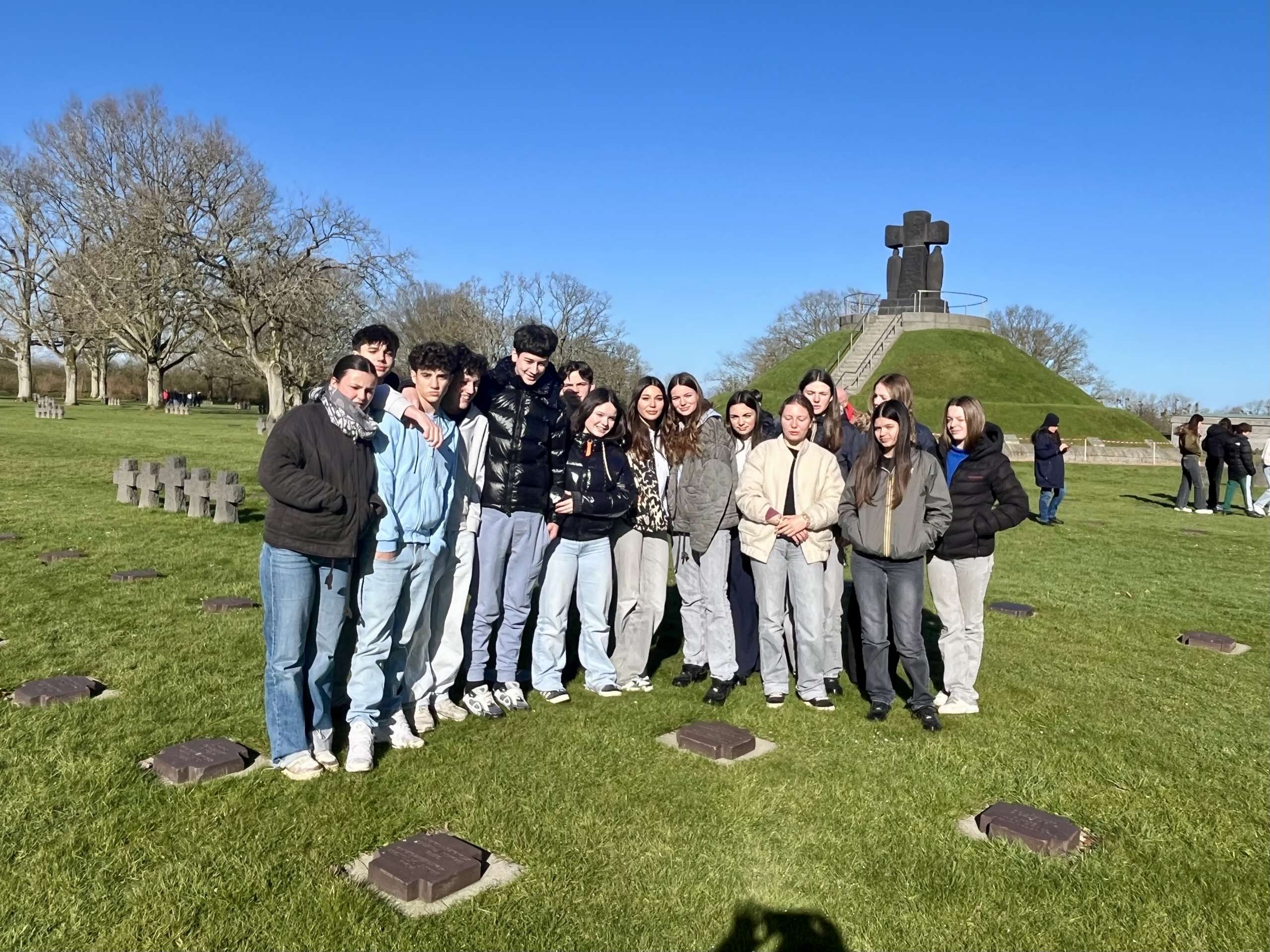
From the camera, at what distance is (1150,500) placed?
19.3m

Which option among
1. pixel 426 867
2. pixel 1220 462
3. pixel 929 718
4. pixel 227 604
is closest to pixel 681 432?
pixel 929 718

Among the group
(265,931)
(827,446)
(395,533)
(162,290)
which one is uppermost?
(162,290)

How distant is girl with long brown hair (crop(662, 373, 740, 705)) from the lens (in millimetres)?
5672

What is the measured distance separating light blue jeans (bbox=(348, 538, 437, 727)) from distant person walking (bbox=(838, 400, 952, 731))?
251 cm

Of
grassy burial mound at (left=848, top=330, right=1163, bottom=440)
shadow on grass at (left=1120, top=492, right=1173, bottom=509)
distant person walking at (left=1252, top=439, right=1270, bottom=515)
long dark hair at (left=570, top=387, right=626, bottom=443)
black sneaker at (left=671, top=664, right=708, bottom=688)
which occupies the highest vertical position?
grassy burial mound at (left=848, top=330, right=1163, bottom=440)

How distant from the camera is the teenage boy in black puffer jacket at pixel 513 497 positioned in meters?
5.22

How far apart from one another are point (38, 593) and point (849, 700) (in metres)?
6.64

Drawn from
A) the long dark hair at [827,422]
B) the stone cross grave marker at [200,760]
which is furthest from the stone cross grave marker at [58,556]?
the long dark hair at [827,422]

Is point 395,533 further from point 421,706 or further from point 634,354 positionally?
point 634,354

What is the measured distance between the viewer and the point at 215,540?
409 inches

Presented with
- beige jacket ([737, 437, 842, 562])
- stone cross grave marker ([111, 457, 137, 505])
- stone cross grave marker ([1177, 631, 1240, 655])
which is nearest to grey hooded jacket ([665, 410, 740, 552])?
beige jacket ([737, 437, 842, 562])

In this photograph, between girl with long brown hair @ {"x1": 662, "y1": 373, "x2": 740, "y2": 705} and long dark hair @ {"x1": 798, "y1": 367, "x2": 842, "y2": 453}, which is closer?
girl with long brown hair @ {"x1": 662, "y1": 373, "x2": 740, "y2": 705}

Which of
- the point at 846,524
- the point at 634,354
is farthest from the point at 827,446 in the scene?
the point at 634,354

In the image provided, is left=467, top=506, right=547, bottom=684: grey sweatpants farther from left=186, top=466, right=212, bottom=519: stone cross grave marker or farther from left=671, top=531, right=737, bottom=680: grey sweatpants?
left=186, top=466, right=212, bottom=519: stone cross grave marker
